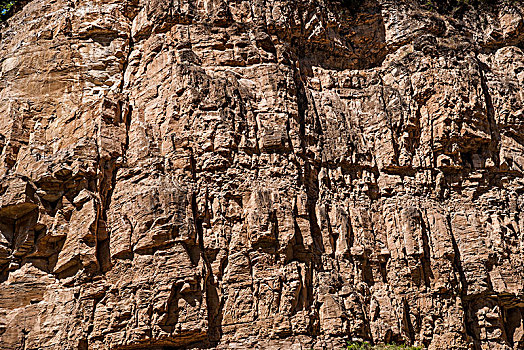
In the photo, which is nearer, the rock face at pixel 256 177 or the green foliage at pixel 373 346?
the rock face at pixel 256 177

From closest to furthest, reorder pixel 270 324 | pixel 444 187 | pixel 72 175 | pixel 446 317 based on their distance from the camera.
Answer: pixel 270 324 < pixel 72 175 < pixel 446 317 < pixel 444 187

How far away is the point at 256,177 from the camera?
482 inches

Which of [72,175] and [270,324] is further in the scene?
[72,175]

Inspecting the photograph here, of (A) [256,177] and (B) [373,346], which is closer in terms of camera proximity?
(B) [373,346]

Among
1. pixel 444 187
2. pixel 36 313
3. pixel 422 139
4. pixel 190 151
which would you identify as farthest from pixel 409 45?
pixel 36 313

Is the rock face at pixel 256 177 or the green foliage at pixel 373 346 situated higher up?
the rock face at pixel 256 177

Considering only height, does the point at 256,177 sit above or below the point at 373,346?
above

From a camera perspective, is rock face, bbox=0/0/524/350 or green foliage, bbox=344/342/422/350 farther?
green foliage, bbox=344/342/422/350

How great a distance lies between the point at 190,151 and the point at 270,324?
3903 mm

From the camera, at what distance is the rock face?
11.2 meters

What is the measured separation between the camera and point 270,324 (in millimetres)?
11023

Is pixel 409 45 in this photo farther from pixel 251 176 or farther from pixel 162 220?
pixel 162 220

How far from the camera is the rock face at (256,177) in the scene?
1119 cm

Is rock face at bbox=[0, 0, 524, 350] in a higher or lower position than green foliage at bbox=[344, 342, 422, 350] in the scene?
higher
